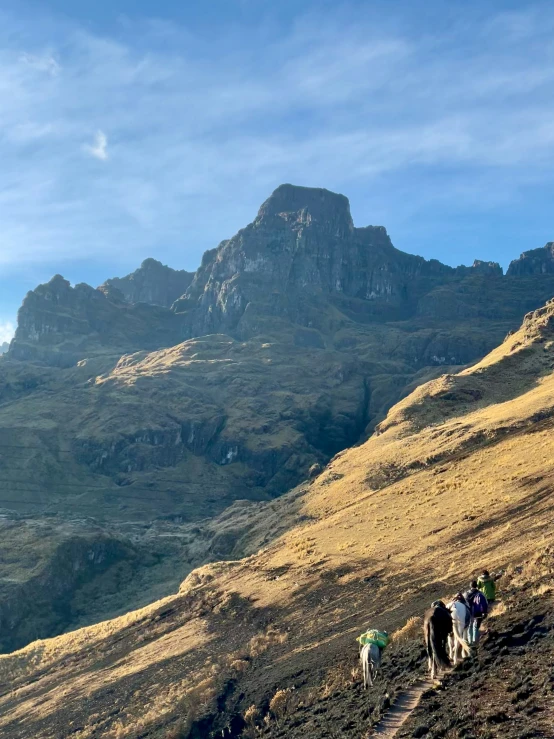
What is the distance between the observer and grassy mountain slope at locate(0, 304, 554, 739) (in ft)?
99.6

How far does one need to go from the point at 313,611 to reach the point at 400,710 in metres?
20.6

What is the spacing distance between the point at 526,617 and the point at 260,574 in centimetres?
3453

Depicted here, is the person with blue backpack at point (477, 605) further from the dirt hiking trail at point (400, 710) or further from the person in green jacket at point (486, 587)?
the dirt hiking trail at point (400, 710)

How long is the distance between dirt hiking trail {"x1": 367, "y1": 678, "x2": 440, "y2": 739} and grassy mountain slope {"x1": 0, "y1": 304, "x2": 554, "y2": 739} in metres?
0.64

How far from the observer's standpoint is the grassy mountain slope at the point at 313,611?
30.4 meters

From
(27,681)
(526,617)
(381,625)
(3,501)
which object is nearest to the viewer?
(526,617)

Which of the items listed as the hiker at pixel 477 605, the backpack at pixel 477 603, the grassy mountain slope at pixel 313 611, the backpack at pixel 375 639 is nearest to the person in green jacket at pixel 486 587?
the hiker at pixel 477 605

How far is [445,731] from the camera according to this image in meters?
17.4

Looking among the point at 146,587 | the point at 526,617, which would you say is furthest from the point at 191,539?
the point at 526,617

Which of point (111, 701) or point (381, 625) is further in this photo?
point (111, 701)

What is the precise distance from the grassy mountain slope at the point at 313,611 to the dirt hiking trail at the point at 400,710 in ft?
2.09

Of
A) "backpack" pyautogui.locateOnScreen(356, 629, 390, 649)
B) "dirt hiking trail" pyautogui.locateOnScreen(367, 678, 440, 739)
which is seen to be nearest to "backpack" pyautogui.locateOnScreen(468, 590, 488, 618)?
"dirt hiking trail" pyautogui.locateOnScreen(367, 678, 440, 739)

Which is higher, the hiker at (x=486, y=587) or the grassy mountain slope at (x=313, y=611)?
the hiker at (x=486, y=587)

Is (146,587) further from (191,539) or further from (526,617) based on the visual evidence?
(526,617)
